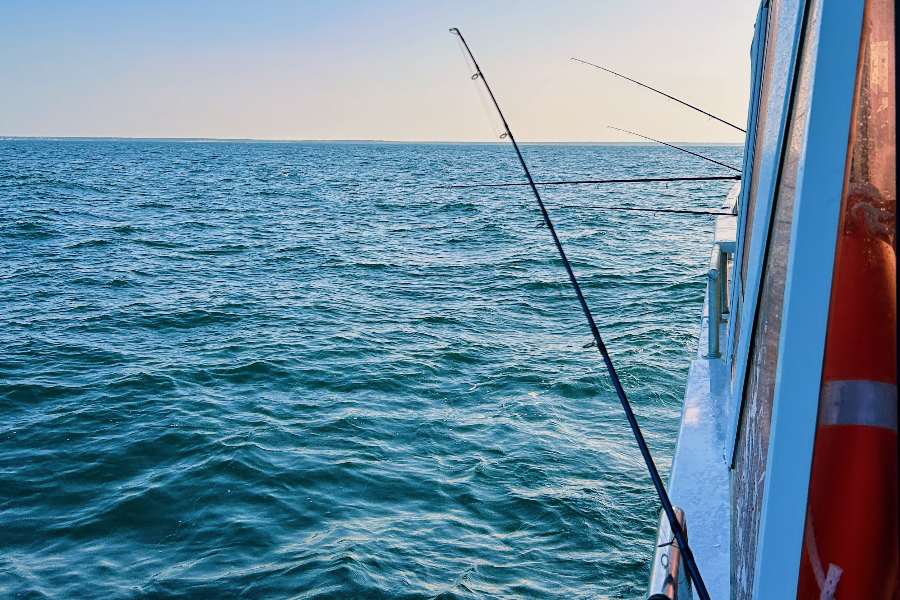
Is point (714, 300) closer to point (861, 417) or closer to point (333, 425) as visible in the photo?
point (861, 417)

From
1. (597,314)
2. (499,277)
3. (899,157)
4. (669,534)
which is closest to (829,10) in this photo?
(899,157)

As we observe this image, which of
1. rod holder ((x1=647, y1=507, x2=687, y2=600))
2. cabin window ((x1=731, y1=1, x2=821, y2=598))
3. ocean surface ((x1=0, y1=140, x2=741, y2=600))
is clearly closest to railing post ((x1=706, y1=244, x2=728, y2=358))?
ocean surface ((x1=0, y1=140, x2=741, y2=600))

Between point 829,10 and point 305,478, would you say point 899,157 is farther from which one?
point 305,478

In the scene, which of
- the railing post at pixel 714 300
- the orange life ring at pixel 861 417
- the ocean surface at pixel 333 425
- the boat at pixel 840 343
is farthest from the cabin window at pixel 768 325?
the ocean surface at pixel 333 425

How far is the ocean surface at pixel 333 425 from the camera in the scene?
4.98 meters

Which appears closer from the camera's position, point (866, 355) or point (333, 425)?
point (866, 355)

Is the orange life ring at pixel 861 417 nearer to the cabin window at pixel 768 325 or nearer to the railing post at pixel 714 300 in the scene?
the cabin window at pixel 768 325

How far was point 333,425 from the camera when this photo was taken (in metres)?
7.25

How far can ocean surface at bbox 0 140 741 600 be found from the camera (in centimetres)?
498

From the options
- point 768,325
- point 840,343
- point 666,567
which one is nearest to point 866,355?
point 840,343

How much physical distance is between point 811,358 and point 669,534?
821 millimetres

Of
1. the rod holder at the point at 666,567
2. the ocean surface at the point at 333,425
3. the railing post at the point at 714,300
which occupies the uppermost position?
the railing post at the point at 714,300

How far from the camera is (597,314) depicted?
1134cm

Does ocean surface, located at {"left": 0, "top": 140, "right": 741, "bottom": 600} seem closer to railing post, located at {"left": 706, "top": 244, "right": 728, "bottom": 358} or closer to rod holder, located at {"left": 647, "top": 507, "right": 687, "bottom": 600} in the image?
railing post, located at {"left": 706, "top": 244, "right": 728, "bottom": 358}
